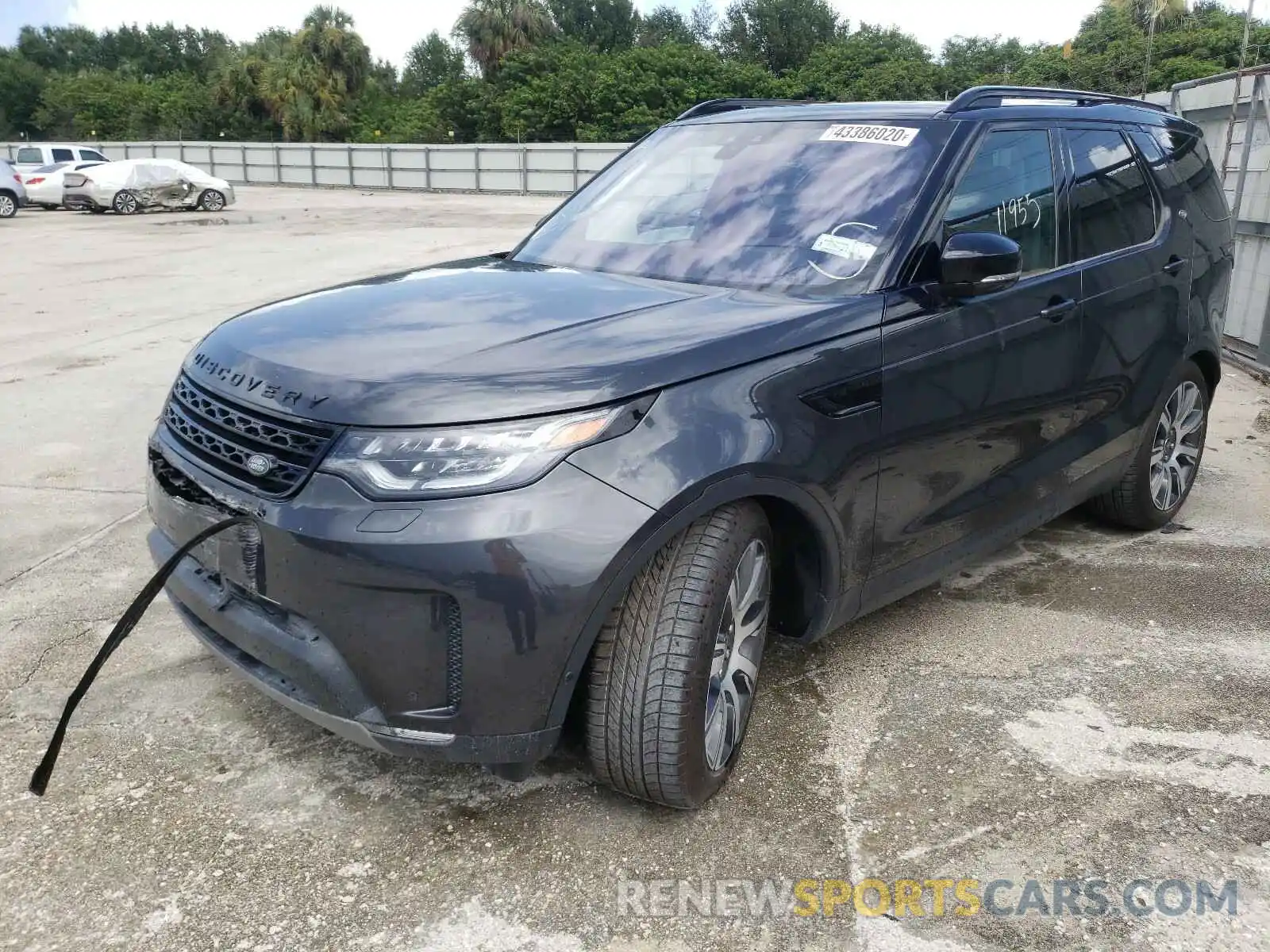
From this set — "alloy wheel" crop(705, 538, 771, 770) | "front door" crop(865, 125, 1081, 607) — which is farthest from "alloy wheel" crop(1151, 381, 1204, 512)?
"alloy wheel" crop(705, 538, 771, 770)

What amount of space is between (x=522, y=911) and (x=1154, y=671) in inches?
90.4

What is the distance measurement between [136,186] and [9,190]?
2822 mm

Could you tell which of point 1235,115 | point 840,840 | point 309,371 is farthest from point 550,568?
point 1235,115

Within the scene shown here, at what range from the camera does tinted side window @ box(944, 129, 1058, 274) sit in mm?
3445

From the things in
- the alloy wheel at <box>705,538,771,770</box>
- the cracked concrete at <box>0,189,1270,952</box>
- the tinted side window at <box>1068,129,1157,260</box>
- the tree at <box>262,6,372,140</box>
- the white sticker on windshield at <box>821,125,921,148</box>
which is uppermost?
the tree at <box>262,6,372,140</box>

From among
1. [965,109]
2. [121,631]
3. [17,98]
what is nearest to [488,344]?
[121,631]

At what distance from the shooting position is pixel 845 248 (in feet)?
10.7

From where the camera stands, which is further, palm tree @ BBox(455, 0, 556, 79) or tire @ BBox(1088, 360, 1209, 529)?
palm tree @ BBox(455, 0, 556, 79)

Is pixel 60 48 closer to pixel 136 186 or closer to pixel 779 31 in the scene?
pixel 779 31

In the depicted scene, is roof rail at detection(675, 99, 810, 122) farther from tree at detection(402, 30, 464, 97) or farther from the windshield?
tree at detection(402, 30, 464, 97)

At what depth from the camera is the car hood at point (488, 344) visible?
7.95 feet

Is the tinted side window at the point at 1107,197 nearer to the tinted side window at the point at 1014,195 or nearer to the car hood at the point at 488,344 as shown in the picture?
the tinted side window at the point at 1014,195

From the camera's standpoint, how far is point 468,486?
91.7 inches

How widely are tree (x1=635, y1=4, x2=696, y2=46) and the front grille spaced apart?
81.2 m
